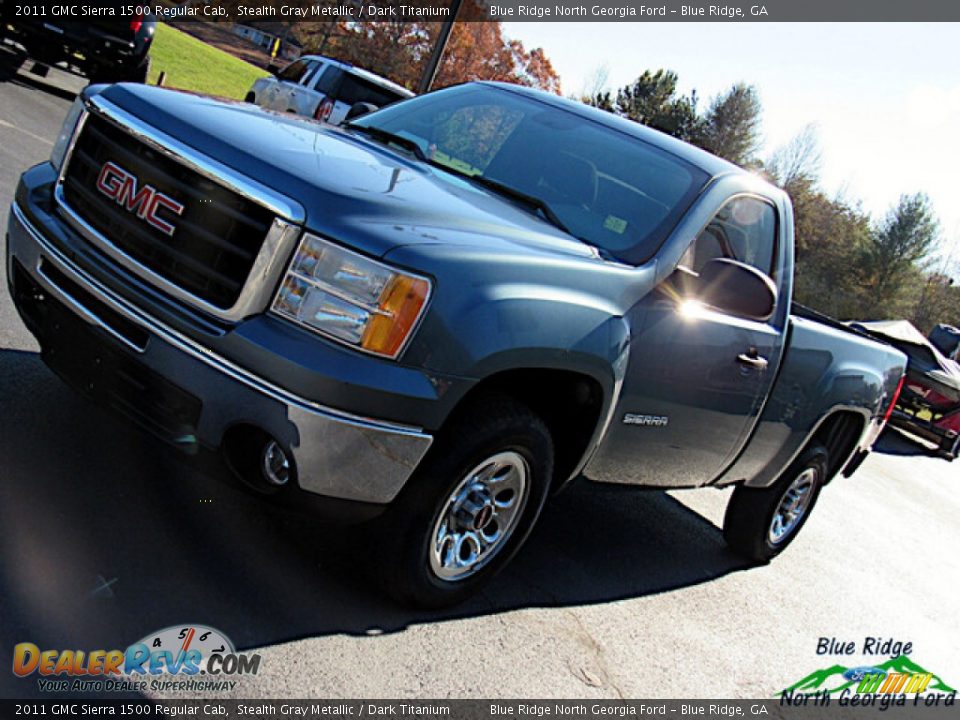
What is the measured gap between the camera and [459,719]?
3.28 meters

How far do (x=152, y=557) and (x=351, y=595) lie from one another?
2.41ft

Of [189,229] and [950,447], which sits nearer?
[189,229]

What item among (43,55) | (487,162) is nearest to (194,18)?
(43,55)

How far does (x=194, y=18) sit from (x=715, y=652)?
250 ft

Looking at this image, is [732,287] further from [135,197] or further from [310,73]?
[310,73]

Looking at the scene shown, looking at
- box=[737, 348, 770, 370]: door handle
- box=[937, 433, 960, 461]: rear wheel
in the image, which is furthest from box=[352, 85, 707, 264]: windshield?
box=[937, 433, 960, 461]: rear wheel

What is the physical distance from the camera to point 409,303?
3.14 metres

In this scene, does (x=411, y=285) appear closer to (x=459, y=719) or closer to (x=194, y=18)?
(x=459, y=719)

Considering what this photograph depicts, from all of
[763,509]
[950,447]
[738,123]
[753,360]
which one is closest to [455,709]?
[753,360]

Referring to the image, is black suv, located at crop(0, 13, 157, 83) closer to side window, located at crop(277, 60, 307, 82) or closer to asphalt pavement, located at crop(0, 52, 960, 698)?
side window, located at crop(277, 60, 307, 82)

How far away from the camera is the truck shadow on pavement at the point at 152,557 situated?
10.4 feet

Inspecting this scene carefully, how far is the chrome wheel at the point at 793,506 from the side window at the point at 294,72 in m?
12.7

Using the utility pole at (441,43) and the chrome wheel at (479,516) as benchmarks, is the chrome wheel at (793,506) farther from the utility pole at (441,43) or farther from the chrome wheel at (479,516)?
the utility pole at (441,43)

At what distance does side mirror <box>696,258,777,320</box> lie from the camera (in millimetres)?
4270
